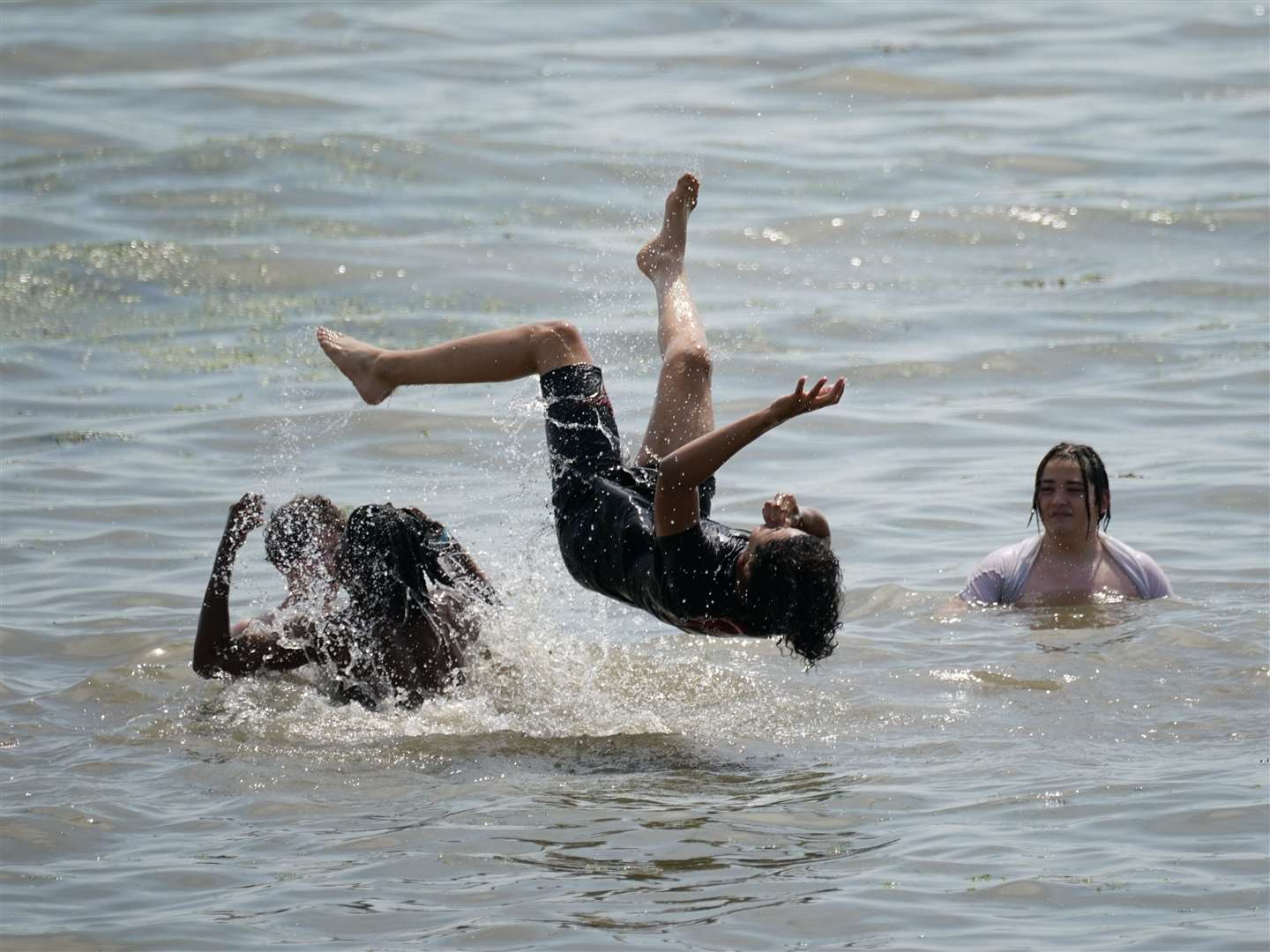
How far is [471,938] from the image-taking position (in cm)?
559

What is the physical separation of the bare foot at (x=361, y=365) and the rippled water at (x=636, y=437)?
3.98 ft

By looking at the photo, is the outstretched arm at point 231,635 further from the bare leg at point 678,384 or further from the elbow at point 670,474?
the elbow at point 670,474

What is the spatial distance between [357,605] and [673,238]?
2.18m

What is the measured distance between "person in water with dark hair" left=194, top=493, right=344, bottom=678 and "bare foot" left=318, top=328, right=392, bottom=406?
1.76 feet

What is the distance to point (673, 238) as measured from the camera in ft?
27.6

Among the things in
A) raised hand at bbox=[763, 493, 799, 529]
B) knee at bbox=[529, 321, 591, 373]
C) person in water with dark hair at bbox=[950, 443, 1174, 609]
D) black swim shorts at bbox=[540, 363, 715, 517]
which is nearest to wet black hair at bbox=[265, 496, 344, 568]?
black swim shorts at bbox=[540, 363, 715, 517]

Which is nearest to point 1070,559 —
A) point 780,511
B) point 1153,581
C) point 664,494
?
point 1153,581

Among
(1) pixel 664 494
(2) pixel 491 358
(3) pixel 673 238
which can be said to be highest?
(3) pixel 673 238

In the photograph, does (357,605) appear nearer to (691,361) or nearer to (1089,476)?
(691,361)

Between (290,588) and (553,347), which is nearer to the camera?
(553,347)

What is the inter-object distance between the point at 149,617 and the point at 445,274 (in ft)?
25.3

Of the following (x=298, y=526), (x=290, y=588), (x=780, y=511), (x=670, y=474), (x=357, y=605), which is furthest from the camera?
(x=290, y=588)

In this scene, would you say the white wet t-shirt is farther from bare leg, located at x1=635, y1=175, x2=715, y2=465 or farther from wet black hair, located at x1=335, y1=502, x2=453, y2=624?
wet black hair, located at x1=335, y1=502, x2=453, y2=624

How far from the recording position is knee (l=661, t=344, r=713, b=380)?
763 cm
